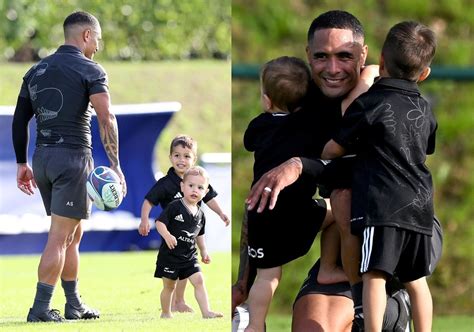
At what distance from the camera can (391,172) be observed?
15.0ft

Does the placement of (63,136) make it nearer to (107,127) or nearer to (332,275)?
(107,127)

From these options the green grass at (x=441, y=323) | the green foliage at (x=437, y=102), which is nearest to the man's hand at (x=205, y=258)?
the green grass at (x=441, y=323)

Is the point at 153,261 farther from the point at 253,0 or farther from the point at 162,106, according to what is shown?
the point at 253,0

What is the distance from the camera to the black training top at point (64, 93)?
4.99 meters

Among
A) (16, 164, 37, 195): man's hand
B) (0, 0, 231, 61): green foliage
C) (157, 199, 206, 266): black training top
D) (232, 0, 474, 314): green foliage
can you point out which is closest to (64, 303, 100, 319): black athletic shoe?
(157, 199, 206, 266): black training top

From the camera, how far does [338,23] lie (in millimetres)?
4820

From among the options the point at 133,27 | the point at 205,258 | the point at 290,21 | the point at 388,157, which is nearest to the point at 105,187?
the point at 205,258

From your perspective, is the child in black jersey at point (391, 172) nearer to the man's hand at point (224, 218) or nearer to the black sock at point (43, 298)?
the man's hand at point (224, 218)

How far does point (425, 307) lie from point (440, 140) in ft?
15.2

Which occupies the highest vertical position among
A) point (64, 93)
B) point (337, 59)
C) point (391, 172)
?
point (337, 59)

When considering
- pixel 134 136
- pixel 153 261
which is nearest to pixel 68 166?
pixel 153 261

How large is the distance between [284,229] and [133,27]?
277 inches

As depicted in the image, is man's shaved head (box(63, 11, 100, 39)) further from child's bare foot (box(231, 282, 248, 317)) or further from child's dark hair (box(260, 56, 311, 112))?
child's bare foot (box(231, 282, 248, 317))

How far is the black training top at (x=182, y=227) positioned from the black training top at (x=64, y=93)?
43 centimetres
